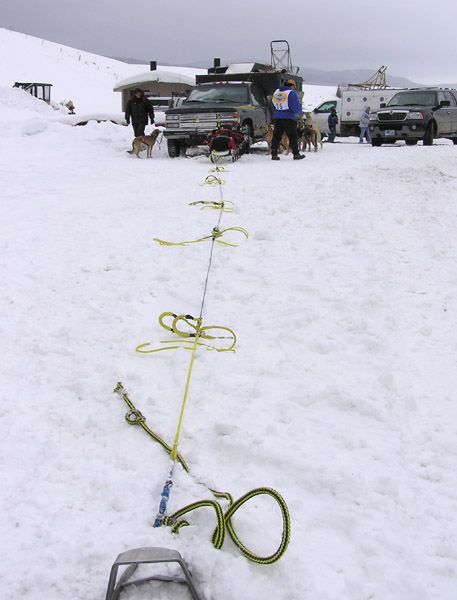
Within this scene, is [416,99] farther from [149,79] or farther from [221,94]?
[149,79]

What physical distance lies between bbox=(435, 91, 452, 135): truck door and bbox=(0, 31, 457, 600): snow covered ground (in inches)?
420

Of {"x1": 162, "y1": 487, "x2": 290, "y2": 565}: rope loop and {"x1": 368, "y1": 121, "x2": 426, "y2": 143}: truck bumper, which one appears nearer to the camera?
{"x1": 162, "y1": 487, "x2": 290, "y2": 565}: rope loop

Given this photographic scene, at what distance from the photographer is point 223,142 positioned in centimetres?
1262

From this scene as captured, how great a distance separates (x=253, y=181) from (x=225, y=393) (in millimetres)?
6636

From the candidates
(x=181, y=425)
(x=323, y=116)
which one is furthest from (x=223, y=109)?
(x=323, y=116)

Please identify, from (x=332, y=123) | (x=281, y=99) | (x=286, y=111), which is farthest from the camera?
(x=332, y=123)

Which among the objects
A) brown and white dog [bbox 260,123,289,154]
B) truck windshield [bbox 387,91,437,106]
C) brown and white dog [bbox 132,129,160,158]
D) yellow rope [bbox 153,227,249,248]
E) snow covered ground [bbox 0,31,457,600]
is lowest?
snow covered ground [bbox 0,31,457,600]

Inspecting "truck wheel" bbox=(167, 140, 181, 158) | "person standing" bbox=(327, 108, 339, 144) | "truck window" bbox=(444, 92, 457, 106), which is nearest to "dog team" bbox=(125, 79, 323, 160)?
"truck wheel" bbox=(167, 140, 181, 158)

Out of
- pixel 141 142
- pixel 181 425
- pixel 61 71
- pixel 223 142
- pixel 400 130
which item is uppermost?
pixel 61 71

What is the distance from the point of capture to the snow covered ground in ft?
7.55

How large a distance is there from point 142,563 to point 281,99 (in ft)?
35.9

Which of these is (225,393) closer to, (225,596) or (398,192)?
(225,596)

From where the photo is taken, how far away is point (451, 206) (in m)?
8.16

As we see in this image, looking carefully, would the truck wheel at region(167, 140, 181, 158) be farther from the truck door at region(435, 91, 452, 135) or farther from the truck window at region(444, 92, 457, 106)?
the truck window at region(444, 92, 457, 106)
